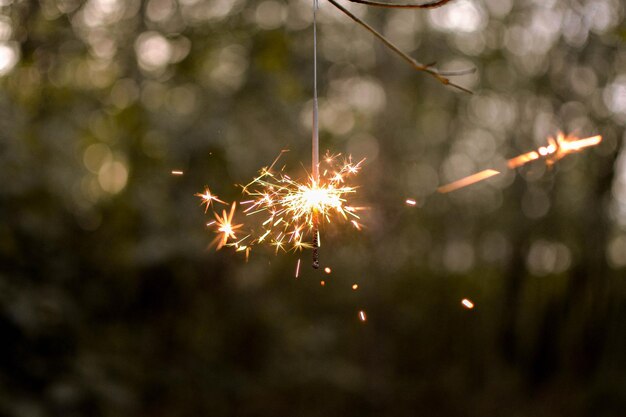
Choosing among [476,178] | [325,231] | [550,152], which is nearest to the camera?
[550,152]

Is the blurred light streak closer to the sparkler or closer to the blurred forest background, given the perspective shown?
the sparkler

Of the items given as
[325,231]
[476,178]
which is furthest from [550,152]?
[476,178]

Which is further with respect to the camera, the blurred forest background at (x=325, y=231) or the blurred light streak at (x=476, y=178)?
the blurred forest background at (x=325, y=231)

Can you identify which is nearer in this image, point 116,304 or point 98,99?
point 98,99

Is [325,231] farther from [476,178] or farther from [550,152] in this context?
[550,152]

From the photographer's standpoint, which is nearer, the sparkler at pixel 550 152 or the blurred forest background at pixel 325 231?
the sparkler at pixel 550 152

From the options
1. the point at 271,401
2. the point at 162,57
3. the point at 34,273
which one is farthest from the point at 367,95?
the point at 34,273

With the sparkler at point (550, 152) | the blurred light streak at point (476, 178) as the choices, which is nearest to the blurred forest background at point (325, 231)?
the blurred light streak at point (476, 178)

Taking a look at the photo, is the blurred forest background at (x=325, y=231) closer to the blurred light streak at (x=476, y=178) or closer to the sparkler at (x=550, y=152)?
the blurred light streak at (x=476, y=178)

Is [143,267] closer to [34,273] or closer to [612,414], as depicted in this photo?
[34,273]
